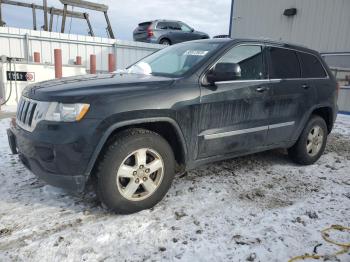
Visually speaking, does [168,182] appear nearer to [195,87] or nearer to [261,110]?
[195,87]

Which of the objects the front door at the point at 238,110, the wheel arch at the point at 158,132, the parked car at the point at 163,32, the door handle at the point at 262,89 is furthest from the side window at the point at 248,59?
the parked car at the point at 163,32

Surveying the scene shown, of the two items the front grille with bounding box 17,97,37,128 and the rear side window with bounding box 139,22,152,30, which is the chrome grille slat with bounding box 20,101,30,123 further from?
the rear side window with bounding box 139,22,152,30

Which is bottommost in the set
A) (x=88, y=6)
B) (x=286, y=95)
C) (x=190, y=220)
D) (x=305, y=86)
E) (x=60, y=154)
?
(x=190, y=220)

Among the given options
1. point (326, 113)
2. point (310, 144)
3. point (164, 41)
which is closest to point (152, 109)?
point (310, 144)

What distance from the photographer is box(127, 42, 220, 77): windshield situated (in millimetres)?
3277

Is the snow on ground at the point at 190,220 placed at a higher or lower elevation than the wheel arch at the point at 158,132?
lower

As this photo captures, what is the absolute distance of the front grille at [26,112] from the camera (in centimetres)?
266

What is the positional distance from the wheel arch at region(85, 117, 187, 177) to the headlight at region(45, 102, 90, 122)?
0.81 ft

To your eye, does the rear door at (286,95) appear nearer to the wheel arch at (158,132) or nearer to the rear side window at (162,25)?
the wheel arch at (158,132)

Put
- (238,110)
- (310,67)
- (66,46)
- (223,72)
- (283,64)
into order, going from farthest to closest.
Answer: (66,46)
(310,67)
(283,64)
(238,110)
(223,72)

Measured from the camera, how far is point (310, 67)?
4.34m

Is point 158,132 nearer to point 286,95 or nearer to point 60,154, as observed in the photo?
point 60,154

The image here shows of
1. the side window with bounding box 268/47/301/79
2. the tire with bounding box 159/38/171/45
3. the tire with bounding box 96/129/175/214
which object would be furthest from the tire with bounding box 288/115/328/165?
the tire with bounding box 159/38/171/45

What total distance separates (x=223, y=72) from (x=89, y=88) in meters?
1.29
